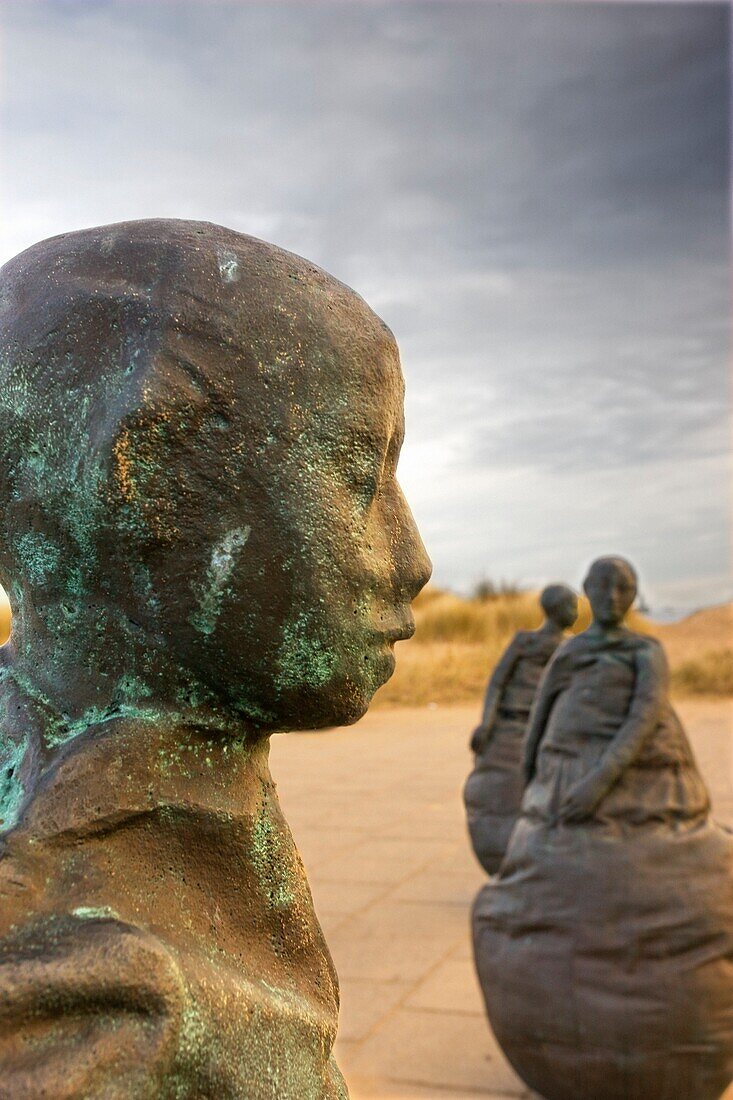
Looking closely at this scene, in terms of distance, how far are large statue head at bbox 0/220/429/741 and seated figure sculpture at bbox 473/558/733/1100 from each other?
98.9 inches

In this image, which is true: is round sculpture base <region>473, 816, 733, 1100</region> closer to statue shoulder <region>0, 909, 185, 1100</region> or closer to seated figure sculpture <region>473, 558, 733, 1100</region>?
seated figure sculpture <region>473, 558, 733, 1100</region>

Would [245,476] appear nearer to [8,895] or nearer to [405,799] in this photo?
[8,895]

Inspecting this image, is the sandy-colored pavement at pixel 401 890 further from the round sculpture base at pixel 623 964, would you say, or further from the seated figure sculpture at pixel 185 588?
the seated figure sculpture at pixel 185 588

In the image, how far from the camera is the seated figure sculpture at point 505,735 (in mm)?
6258

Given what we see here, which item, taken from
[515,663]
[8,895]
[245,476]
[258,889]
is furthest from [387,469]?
[515,663]

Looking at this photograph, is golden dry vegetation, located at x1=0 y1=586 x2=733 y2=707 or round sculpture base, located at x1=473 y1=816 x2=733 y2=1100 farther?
golden dry vegetation, located at x1=0 y1=586 x2=733 y2=707

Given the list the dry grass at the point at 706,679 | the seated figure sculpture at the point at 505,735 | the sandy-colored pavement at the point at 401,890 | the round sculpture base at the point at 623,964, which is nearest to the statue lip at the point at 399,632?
the round sculpture base at the point at 623,964

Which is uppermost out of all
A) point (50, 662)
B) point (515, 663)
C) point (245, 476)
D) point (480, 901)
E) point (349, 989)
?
point (245, 476)

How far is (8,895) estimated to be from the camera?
4.39 ft

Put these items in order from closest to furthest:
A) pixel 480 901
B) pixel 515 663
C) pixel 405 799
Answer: pixel 480 901 < pixel 515 663 < pixel 405 799

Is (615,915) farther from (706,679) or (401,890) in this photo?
(706,679)

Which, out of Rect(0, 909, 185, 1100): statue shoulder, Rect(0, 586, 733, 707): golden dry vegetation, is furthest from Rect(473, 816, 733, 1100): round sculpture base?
Rect(0, 586, 733, 707): golden dry vegetation

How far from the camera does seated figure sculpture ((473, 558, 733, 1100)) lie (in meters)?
3.71

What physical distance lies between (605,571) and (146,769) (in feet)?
10.4
